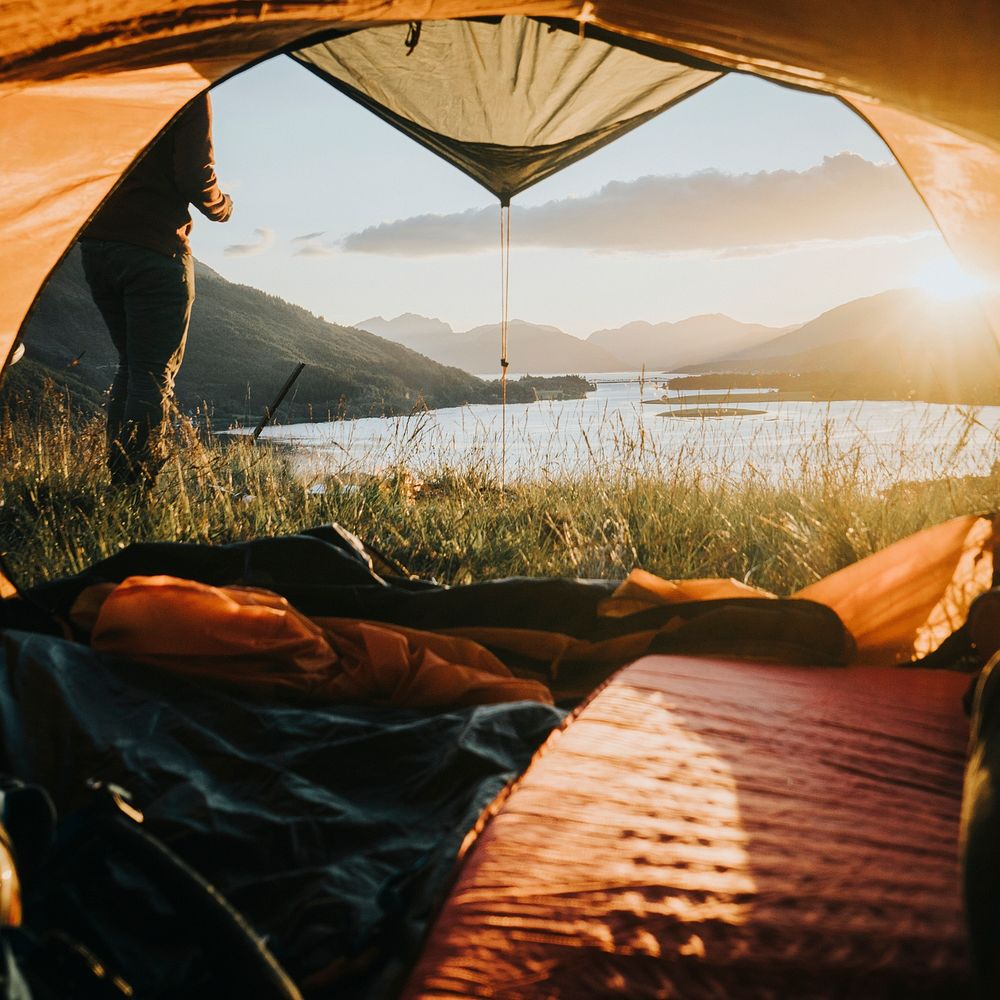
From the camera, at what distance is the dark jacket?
3158mm

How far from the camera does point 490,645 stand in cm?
207

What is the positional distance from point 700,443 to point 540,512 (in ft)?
3.73

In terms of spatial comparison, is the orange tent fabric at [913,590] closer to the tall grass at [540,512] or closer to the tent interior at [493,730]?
the tent interior at [493,730]

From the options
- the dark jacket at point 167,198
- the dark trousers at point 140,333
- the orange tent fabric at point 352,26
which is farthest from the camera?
the dark trousers at point 140,333

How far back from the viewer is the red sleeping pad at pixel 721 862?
79cm

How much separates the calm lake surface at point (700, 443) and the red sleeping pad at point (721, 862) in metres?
2.52

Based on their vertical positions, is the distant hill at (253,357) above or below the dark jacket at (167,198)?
above

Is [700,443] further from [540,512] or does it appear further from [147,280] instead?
[147,280]

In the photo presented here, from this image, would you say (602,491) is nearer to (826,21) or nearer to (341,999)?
(826,21)

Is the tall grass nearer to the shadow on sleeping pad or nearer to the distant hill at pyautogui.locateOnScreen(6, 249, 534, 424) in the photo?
the shadow on sleeping pad

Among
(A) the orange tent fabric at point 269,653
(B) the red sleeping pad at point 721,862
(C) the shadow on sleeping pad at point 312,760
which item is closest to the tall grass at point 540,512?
(C) the shadow on sleeping pad at point 312,760

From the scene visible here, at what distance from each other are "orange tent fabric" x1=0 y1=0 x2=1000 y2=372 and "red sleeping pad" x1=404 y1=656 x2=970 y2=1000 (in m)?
1.19

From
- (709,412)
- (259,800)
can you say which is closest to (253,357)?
(709,412)

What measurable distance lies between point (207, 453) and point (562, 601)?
2.57 metres
